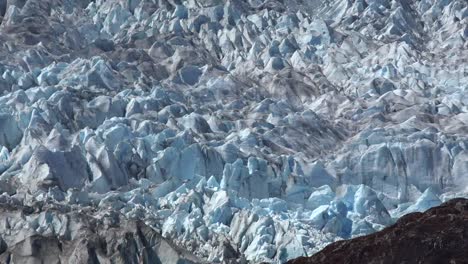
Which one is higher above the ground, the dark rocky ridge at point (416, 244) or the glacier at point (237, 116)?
the dark rocky ridge at point (416, 244)

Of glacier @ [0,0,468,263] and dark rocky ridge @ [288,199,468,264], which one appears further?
glacier @ [0,0,468,263]

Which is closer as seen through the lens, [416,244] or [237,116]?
[416,244]

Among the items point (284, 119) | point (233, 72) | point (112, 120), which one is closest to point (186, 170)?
point (112, 120)

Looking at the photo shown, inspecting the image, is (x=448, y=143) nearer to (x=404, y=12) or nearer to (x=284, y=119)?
(x=284, y=119)

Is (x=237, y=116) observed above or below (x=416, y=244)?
below
